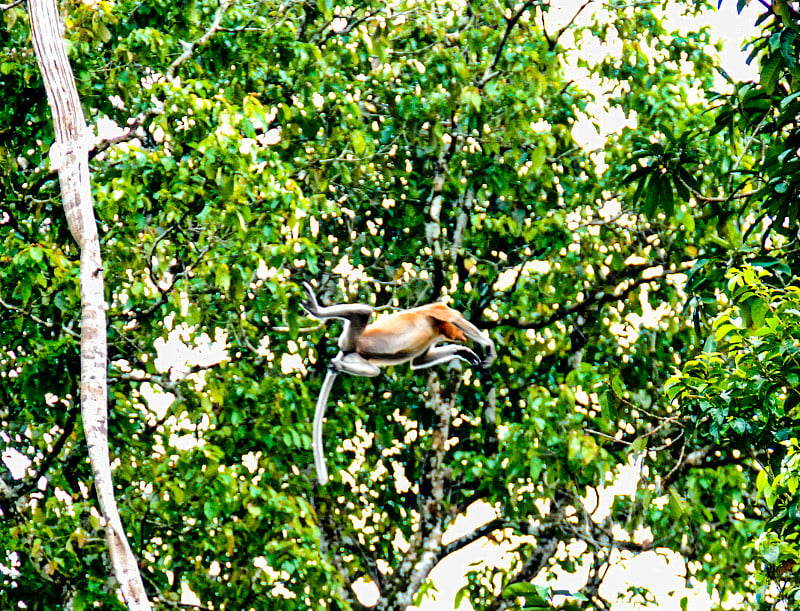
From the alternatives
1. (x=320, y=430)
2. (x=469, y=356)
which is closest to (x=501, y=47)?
(x=469, y=356)

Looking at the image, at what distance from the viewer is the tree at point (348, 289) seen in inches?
255

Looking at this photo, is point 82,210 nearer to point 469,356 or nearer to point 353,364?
point 353,364

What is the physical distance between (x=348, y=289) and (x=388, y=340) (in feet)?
8.80

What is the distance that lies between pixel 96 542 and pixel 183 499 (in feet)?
1.87

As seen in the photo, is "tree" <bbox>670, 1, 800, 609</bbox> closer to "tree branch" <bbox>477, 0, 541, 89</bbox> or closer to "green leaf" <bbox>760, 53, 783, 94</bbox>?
"green leaf" <bbox>760, 53, 783, 94</bbox>

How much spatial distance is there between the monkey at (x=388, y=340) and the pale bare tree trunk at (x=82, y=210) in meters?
1.45

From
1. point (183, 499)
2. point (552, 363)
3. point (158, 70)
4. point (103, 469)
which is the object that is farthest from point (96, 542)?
point (552, 363)

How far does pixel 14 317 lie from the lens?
6.59m

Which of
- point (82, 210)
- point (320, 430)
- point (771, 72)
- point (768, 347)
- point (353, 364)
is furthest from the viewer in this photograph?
point (320, 430)

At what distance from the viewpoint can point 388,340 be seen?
5.86 m

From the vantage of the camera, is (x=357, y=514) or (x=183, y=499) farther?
(x=357, y=514)

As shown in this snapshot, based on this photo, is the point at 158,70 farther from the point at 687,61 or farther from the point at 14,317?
the point at 687,61

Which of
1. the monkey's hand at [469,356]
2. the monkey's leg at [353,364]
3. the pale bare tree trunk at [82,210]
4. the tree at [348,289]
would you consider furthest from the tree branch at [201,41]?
the pale bare tree trunk at [82,210]

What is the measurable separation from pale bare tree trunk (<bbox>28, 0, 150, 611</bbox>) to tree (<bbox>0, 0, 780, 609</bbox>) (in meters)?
1.80
